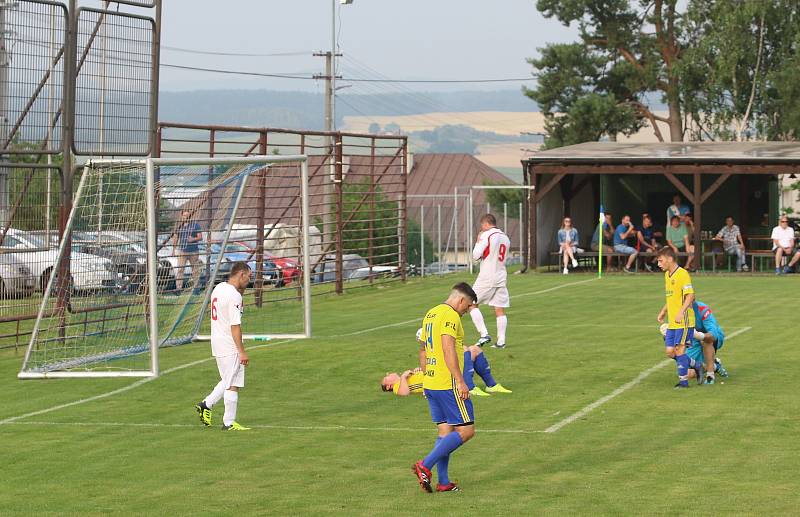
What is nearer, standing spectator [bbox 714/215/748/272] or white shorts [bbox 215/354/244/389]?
white shorts [bbox 215/354/244/389]

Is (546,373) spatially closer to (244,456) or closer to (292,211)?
(244,456)

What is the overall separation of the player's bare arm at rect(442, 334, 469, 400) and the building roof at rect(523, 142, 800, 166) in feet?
90.2

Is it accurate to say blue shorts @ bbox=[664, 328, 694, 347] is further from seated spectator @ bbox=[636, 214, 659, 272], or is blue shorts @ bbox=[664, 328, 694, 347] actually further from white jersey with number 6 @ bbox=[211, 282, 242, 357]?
seated spectator @ bbox=[636, 214, 659, 272]

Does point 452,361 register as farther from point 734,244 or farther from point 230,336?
point 734,244

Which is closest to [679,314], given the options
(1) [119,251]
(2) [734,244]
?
(1) [119,251]

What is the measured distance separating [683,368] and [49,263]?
30.8 ft

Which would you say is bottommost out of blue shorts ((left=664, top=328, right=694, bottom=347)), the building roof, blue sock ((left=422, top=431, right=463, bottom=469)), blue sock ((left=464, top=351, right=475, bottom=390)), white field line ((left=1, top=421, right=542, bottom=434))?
white field line ((left=1, top=421, right=542, bottom=434))

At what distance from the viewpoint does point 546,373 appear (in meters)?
17.0

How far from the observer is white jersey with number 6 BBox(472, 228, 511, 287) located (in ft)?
62.6

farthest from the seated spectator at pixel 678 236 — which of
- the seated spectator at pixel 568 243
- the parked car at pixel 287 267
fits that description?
the parked car at pixel 287 267

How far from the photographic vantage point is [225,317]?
43.7 feet

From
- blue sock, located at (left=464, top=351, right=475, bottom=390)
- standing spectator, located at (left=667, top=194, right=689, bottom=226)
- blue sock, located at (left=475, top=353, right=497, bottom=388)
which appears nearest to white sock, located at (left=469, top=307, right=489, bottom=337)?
blue sock, located at (left=475, top=353, right=497, bottom=388)

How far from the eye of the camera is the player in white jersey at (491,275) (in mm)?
19109

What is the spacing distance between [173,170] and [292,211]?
11.0 meters
